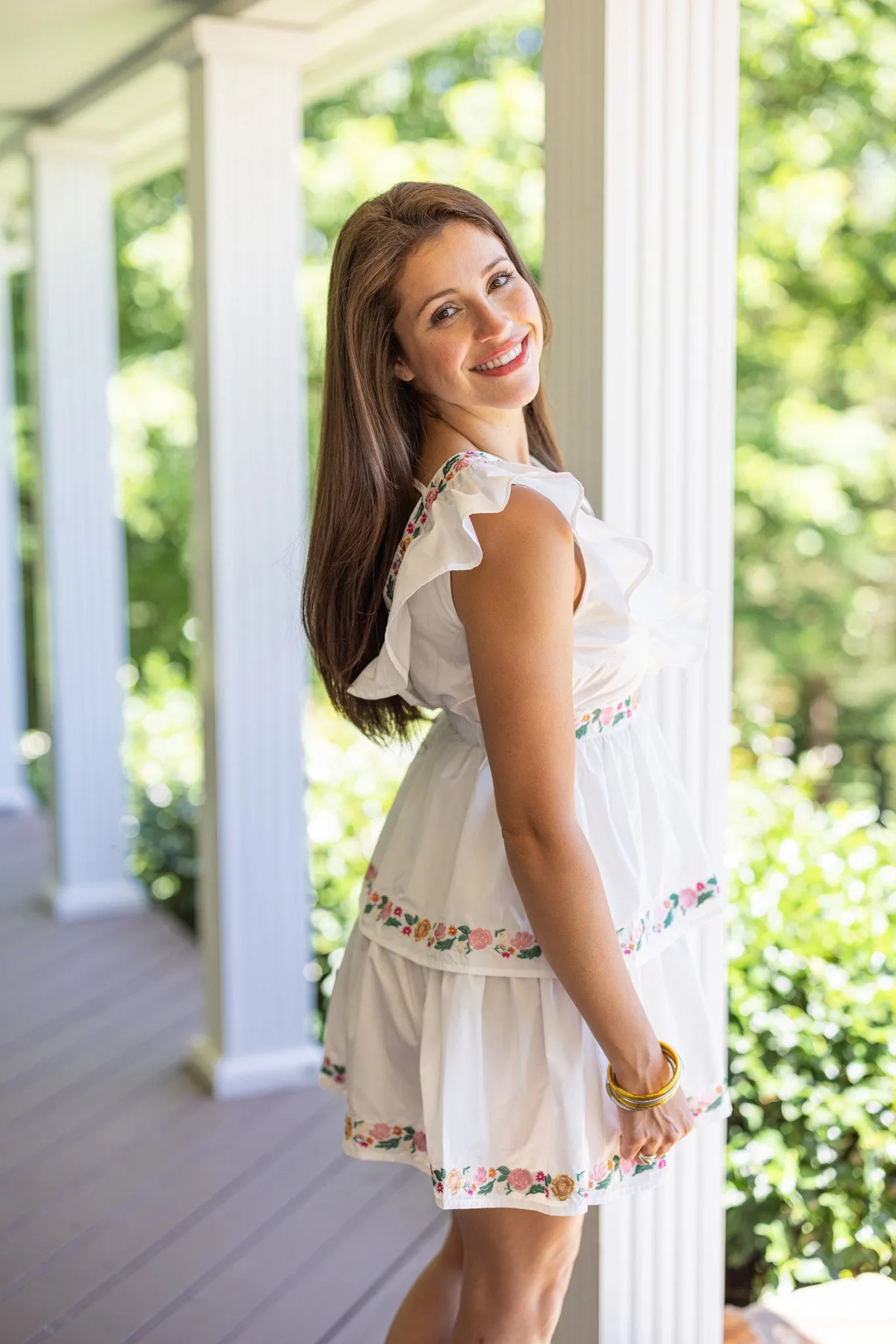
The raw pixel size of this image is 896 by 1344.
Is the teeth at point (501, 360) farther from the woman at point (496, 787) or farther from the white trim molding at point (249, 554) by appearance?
the white trim molding at point (249, 554)

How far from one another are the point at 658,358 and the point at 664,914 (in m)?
0.74

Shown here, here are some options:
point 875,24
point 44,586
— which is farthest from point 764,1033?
point 875,24

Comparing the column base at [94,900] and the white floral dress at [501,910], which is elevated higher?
the white floral dress at [501,910]

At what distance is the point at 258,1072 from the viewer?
11.5 feet

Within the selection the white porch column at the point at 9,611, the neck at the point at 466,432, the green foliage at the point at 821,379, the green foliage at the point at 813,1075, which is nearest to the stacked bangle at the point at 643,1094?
the neck at the point at 466,432

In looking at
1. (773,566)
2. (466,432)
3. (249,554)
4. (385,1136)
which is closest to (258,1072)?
(249,554)

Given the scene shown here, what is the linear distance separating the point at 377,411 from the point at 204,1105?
2.43 m

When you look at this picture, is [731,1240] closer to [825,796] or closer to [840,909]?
[840,909]

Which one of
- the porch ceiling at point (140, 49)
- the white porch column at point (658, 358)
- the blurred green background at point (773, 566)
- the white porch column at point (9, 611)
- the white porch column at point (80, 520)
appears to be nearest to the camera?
the white porch column at point (658, 358)

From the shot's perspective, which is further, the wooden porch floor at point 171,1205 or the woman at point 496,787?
the wooden porch floor at point 171,1205

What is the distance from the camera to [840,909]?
116 inches

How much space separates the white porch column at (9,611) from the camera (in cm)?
686

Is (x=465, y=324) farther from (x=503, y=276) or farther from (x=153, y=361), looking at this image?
(x=153, y=361)

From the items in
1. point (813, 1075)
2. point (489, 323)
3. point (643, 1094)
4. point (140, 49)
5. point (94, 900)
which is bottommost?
point (94, 900)
